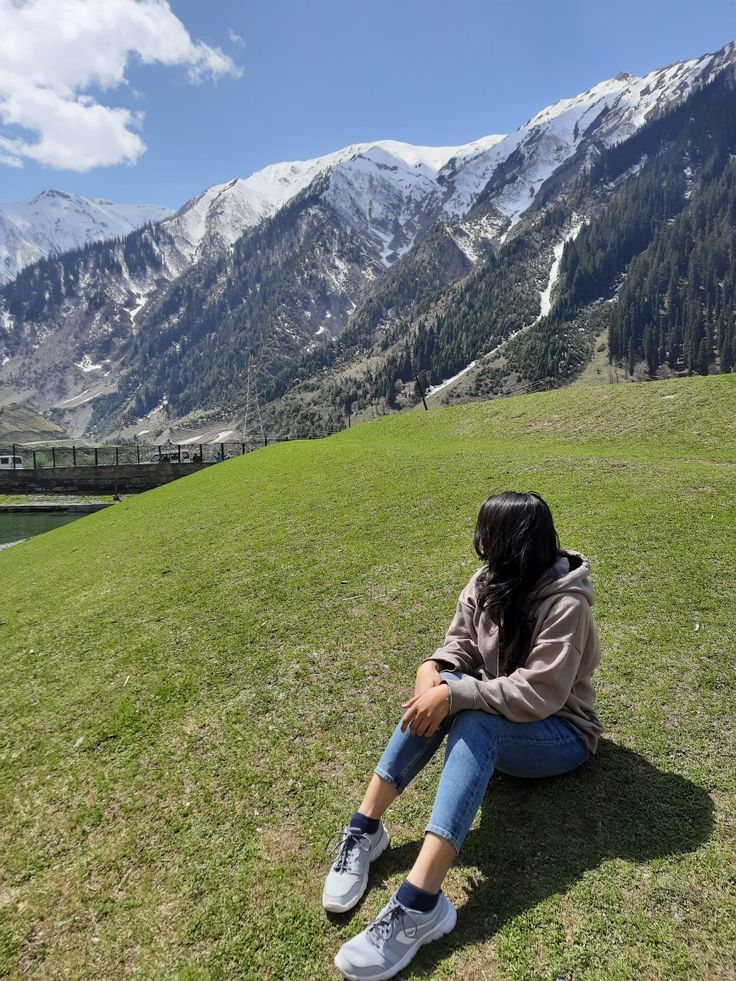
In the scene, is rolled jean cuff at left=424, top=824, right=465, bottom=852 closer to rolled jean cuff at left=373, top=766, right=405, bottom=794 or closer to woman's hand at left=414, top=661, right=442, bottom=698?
rolled jean cuff at left=373, top=766, right=405, bottom=794

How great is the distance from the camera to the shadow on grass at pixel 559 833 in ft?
9.59

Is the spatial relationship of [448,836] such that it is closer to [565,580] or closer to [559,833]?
[559,833]

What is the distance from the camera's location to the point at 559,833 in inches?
130

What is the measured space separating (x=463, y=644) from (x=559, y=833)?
121cm

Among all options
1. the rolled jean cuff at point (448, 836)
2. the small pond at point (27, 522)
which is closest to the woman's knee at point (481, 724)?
the rolled jean cuff at point (448, 836)

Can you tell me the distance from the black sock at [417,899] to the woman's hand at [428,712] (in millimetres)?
725

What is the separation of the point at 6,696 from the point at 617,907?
5.97 metres

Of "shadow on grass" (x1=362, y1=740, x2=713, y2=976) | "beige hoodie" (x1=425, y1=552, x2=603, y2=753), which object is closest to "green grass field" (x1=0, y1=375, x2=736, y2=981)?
"shadow on grass" (x1=362, y1=740, x2=713, y2=976)

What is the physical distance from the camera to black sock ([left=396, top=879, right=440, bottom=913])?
2.68m

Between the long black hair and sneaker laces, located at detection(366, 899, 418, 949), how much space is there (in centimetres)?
138

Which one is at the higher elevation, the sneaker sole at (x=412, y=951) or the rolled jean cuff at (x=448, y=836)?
the rolled jean cuff at (x=448, y=836)

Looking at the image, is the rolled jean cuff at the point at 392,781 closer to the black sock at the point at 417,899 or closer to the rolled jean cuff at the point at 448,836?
the rolled jean cuff at the point at 448,836

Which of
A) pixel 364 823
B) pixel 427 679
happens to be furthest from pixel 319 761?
pixel 427 679

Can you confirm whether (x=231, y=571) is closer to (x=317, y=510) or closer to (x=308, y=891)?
(x=317, y=510)
